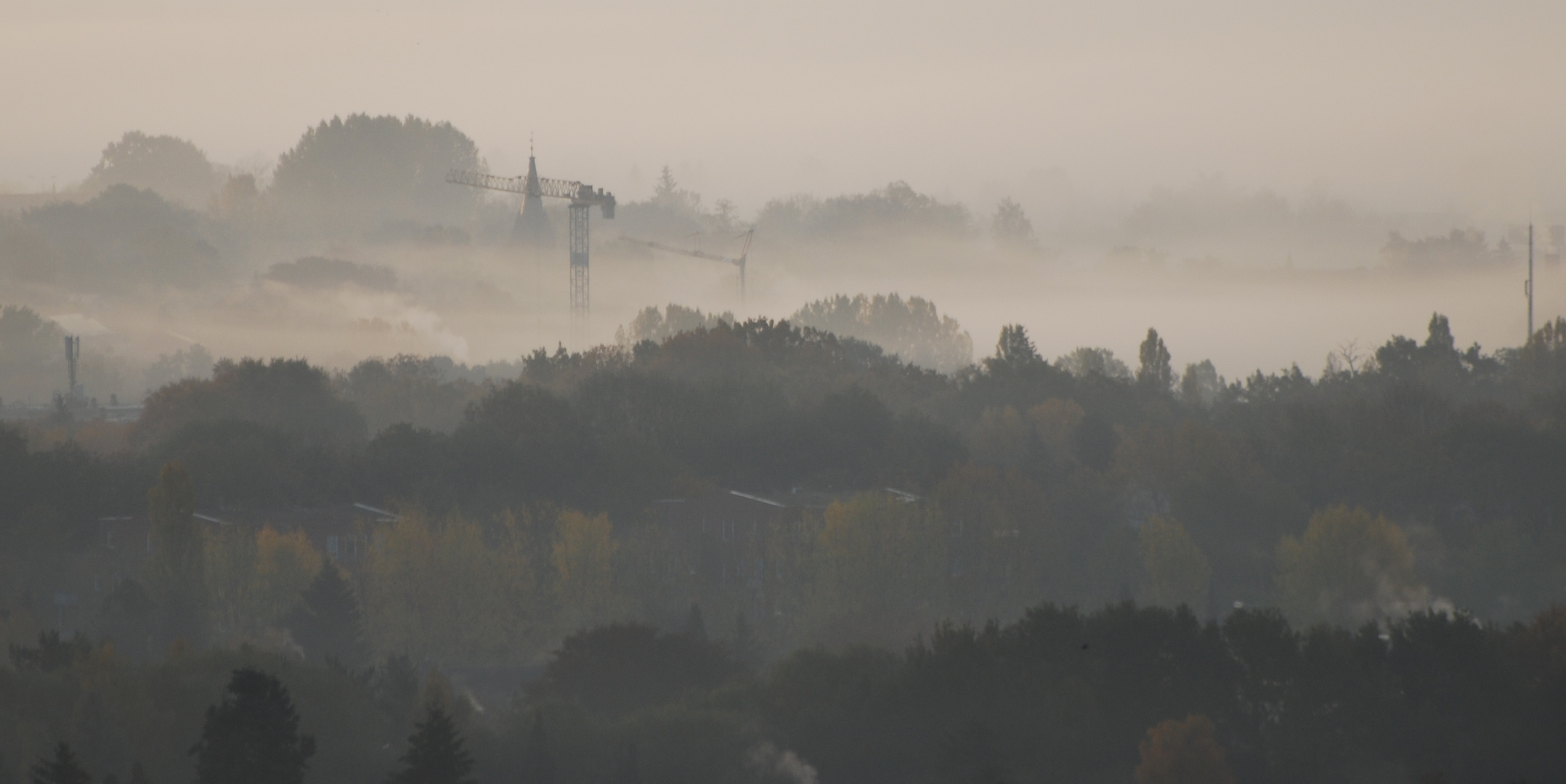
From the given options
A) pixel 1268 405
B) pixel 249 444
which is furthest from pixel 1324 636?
pixel 1268 405

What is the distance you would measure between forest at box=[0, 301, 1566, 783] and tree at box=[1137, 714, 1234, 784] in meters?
0.14

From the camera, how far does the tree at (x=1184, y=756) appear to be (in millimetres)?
55250

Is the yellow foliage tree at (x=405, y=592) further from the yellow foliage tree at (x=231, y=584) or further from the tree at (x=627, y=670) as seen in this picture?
the tree at (x=627, y=670)

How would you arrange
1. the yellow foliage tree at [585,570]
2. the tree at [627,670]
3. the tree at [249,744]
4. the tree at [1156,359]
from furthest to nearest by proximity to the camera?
the tree at [1156,359], the yellow foliage tree at [585,570], the tree at [627,670], the tree at [249,744]

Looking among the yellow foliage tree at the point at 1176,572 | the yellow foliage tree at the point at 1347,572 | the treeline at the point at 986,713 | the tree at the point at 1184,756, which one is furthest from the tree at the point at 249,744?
the yellow foliage tree at the point at 1347,572

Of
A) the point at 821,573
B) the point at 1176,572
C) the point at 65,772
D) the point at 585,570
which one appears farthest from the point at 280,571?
the point at 65,772

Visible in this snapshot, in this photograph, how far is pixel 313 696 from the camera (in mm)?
59375

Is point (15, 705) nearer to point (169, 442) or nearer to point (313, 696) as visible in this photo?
point (313, 696)

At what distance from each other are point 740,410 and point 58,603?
3664cm

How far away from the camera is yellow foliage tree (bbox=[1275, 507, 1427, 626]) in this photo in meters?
88.3

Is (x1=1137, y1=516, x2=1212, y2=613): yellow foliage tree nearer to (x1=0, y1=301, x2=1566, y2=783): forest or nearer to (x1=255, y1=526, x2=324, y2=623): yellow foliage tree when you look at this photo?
(x1=0, y1=301, x2=1566, y2=783): forest

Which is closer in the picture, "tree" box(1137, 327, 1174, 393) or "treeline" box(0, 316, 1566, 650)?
"treeline" box(0, 316, 1566, 650)

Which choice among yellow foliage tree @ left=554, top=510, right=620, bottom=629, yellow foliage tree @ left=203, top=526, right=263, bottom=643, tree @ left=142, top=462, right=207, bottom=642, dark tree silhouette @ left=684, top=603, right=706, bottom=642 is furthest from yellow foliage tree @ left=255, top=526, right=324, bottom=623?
dark tree silhouette @ left=684, top=603, right=706, bottom=642

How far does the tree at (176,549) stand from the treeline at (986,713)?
47.3ft
